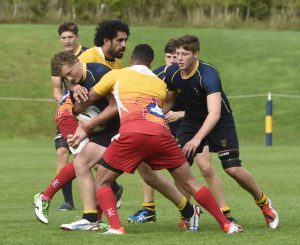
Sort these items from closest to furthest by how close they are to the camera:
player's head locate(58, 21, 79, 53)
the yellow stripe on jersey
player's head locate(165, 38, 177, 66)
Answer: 1. the yellow stripe on jersey
2. player's head locate(165, 38, 177, 66)
3. player's head locate(58, 21, 79, 53)

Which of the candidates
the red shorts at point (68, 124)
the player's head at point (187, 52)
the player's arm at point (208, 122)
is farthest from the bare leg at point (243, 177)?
the red shorts at point (68, 124)

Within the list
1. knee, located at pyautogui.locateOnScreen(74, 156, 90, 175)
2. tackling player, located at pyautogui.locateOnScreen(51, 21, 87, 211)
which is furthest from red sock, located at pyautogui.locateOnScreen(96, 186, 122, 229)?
tackling player, located at pyautogui.locateOnScreen(51, 21, 87, 211)

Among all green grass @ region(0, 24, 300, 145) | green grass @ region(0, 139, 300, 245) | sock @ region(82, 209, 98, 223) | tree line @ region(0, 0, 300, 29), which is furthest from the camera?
tree line @ region(0, 0, 300, 29)

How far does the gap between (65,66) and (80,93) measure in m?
0.34

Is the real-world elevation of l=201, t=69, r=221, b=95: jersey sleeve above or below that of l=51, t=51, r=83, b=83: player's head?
below

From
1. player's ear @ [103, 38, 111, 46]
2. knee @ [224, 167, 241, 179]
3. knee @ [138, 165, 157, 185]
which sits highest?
player's ear @ [103, 38, 111, 46]

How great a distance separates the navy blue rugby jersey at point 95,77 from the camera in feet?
31.5

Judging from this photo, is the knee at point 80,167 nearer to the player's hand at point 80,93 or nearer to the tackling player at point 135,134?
the tackling player at point 135,134

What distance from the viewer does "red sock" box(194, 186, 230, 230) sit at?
366 inches

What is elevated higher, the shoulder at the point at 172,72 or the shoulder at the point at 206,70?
the shoulder at the point at 206,70

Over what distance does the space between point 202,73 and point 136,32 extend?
Answer: 34072 mm

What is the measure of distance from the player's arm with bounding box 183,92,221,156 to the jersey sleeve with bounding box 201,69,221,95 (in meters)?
0.06

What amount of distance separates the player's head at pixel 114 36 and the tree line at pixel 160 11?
3847 centimetres

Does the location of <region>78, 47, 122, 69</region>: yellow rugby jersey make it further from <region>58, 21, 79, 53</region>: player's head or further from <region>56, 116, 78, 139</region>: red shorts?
<region>58, 21, 79, 53</region>: player's head
